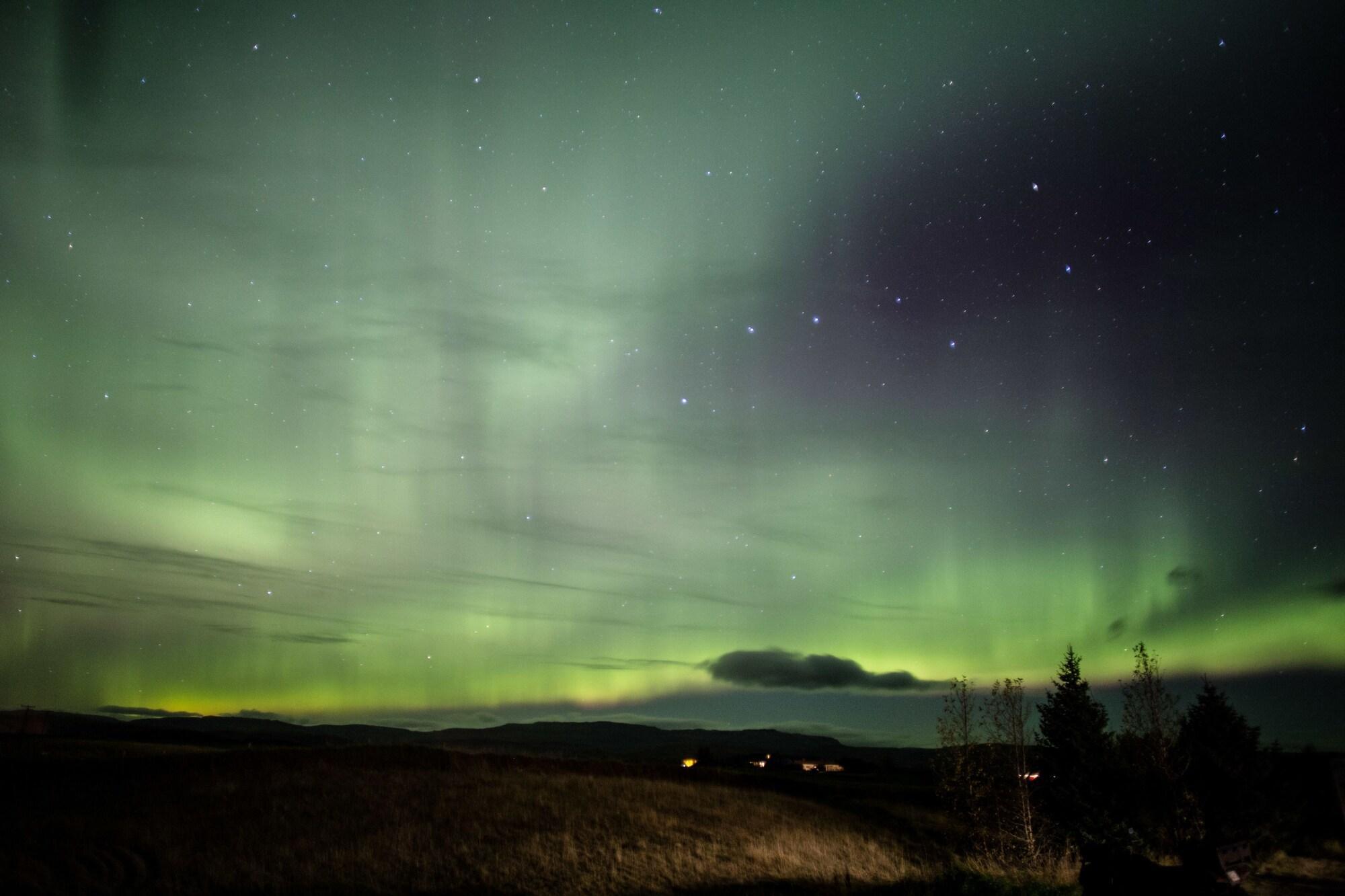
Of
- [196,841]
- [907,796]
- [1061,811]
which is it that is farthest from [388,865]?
[907,796]

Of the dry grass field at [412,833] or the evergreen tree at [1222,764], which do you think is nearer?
the dry grass field at [412,833]

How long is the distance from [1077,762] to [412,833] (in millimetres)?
26768

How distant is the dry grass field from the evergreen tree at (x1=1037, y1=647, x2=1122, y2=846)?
17.0ft

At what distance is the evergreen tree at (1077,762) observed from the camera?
103 ft

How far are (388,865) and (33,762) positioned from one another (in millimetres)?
18025

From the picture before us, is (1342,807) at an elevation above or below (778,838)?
above

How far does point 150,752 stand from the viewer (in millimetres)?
39750

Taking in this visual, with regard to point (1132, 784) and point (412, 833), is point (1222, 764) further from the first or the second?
point (412, 833)

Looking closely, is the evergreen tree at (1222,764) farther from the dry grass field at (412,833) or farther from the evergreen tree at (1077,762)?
the dry grass field at (412,833)

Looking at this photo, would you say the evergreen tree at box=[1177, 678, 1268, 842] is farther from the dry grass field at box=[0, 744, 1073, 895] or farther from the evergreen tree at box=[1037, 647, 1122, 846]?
the dry grass field at box=[0, 744, 1073, 895]

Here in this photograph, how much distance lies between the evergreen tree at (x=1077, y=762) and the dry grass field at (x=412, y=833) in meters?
5.18

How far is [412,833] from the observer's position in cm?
2473

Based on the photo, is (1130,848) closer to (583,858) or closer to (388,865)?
(583,858)

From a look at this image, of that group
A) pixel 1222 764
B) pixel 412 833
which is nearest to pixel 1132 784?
pixel 1222 764
